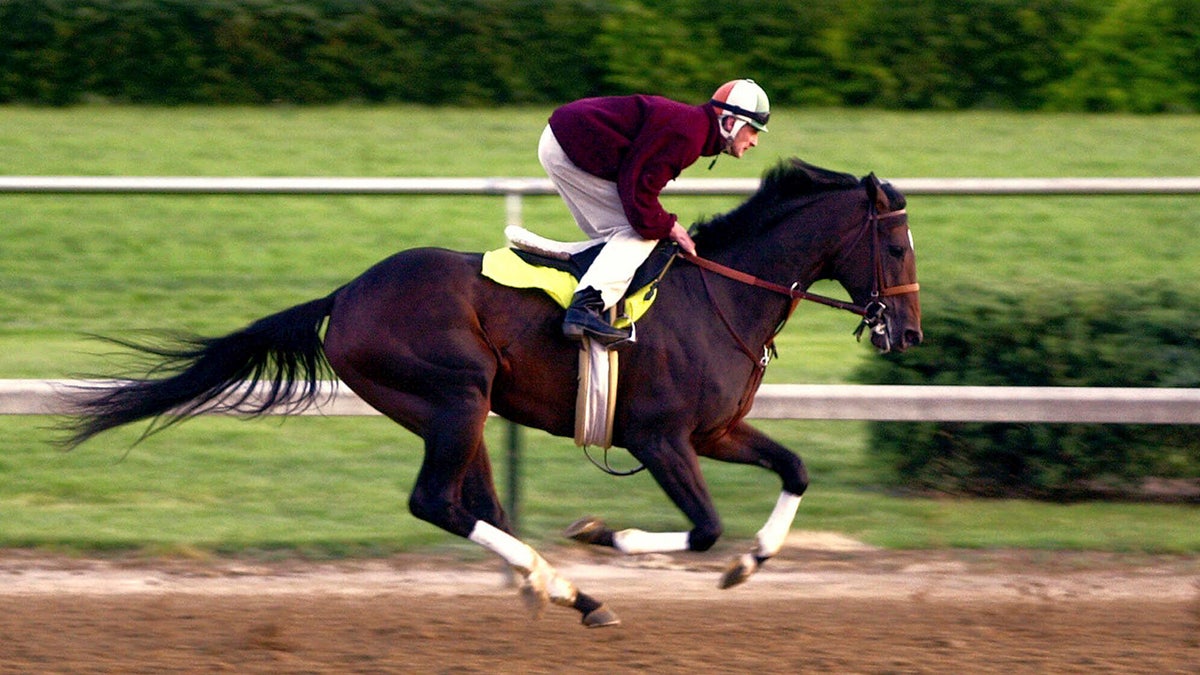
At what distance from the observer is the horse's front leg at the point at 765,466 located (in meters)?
5.24

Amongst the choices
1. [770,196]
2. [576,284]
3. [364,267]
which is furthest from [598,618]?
[364,267]

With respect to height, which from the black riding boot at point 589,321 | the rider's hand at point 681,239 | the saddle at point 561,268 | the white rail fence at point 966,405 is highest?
the rider's hand at point 681,239

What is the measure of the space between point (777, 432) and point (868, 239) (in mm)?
2263

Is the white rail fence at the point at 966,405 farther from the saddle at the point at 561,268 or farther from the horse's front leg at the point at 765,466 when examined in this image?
the saddle at the point at 561,268

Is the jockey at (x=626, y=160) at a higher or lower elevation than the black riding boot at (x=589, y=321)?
higher

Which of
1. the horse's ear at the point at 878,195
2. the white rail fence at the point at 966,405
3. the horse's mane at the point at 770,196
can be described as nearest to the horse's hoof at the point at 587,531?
the white rail fence at the point at 966,405

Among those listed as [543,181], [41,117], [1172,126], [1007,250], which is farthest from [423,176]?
[1172,126]

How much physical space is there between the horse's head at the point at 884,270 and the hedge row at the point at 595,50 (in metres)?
6.62

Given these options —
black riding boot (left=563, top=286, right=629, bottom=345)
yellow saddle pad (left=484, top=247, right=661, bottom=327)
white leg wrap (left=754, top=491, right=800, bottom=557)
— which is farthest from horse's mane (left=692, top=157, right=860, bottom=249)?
white leg wrap (left=754, top=491, right=800, bottom=557)

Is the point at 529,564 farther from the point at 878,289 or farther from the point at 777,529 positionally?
the point at 878,289

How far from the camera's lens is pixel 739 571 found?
5.21 metres

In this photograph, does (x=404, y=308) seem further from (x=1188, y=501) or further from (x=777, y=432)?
(x=1188, y=501)

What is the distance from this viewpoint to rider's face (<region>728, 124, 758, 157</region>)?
5.21 meters

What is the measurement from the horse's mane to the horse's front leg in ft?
2.15
